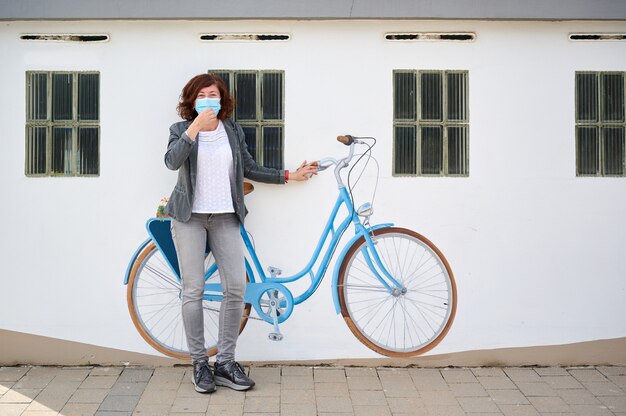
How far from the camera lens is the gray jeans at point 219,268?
5191 mm

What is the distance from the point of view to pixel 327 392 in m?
5.19

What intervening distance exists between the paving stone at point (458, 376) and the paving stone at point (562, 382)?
1.65 ft

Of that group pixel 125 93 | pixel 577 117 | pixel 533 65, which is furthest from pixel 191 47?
pixel 577 117

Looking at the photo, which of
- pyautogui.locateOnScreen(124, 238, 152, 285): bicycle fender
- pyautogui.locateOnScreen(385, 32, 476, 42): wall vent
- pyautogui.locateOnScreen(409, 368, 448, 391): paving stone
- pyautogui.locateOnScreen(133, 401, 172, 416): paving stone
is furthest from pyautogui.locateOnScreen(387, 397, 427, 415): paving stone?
pyautogui.locateOnScreen(385, 32, 476, 42): wall vent

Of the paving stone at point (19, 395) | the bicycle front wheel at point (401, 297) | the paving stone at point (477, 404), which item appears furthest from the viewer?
the bicycle front wheel at point (401, 297)

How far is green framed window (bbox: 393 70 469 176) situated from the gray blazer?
93 cm

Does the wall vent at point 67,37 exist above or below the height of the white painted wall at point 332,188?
above

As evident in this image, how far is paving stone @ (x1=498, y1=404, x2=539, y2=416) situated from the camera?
4.87m

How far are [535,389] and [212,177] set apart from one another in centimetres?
261

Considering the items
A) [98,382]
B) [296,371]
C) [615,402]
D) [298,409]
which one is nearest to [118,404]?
[98,382]

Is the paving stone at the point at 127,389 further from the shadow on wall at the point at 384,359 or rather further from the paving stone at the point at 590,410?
the paving stone at the point at 590,410

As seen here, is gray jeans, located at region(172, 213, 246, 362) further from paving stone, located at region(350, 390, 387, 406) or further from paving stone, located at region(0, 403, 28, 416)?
paving stone, located at region(0, 403, 28, 416)

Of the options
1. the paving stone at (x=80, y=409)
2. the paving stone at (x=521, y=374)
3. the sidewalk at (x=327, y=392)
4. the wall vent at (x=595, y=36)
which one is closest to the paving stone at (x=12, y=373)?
the sidewalk at (x=327, y=392)

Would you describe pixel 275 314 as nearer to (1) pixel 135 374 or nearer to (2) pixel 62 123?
(1) pixel 135 374
